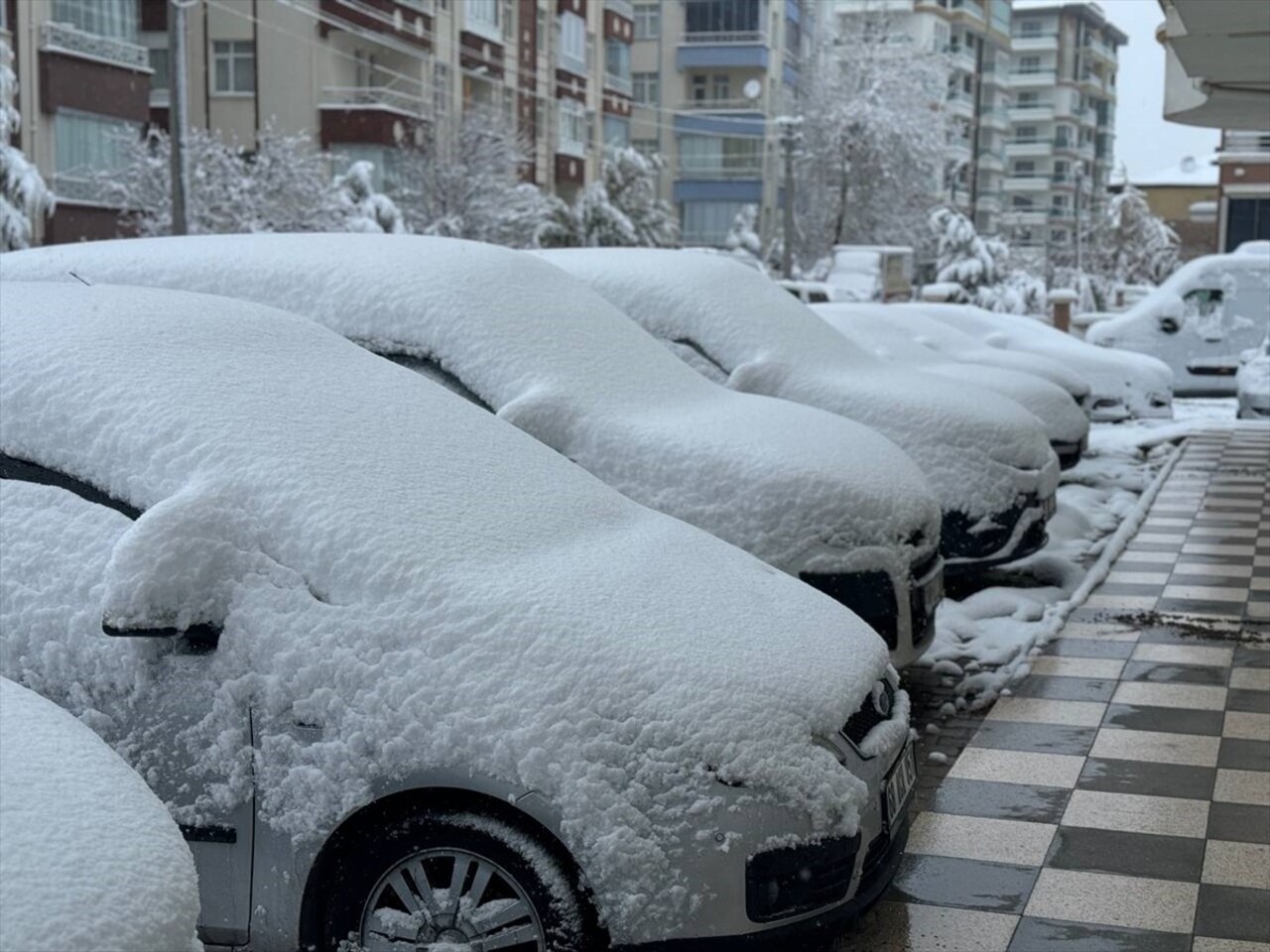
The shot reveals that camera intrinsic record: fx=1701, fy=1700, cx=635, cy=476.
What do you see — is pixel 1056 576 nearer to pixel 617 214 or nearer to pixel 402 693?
pixel 402 693

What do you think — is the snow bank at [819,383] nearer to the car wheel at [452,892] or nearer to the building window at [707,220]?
the car wheel at [452,892]

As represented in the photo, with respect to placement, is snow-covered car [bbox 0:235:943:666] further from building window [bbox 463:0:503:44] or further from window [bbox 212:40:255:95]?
building window [bbox 463:0:503:44]

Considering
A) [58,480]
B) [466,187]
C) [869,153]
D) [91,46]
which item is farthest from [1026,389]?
[869,153]

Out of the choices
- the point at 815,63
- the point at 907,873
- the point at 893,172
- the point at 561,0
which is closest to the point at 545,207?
the point at 561,0

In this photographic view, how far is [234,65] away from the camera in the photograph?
117 ft

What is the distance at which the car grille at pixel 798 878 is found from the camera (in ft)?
10.9

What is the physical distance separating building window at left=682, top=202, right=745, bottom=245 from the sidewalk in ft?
193

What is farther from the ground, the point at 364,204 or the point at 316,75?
the point at 316,75

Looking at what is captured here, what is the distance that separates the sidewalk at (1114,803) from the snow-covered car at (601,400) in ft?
2.18

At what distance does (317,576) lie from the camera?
3.54m

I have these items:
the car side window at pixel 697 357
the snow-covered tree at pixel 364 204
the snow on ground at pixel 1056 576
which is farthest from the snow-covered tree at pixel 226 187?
the car side window at pixel 697 357

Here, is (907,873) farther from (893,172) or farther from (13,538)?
(893,172)

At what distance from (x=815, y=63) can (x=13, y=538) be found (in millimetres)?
57159

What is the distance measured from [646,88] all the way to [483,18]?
25.8 meters
